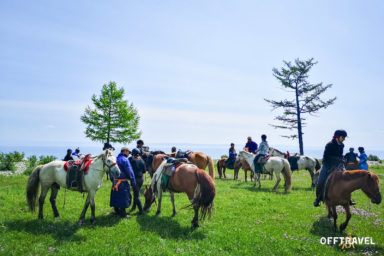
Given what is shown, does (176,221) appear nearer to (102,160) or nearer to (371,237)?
(102,160)

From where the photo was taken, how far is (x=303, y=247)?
5352mm

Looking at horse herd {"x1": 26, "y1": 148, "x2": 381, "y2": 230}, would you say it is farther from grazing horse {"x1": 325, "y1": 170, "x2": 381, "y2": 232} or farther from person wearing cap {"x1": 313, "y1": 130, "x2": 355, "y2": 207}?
person wearing cap {"x1": 313, "y1": 130, "x2": 355, "y2": 207}

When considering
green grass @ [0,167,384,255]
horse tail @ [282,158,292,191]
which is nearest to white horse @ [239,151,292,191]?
horse tail @ [282,158,292,191]

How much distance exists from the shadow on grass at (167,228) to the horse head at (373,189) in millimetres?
4543

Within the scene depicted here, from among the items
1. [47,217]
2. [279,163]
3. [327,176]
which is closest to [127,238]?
[47,217]

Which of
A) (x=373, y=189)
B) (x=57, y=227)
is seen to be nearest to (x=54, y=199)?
(x=57, y=227)

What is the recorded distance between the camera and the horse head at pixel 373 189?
18.9 ft

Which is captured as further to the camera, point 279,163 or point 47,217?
point 279,163

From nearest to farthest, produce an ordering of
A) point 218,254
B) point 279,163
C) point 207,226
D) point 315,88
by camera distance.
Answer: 1. point 218,254
2. point 207,226
3. point 279,163
4. point 315,88

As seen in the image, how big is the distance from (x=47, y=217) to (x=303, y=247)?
25.2ft

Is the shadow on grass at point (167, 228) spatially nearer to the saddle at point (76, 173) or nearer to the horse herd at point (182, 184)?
the horse herd at point (182, 184)

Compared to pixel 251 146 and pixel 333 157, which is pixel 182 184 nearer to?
pixel 333 157

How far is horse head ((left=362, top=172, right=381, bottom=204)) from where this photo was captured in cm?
577

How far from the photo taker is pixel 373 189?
5.88 metres
